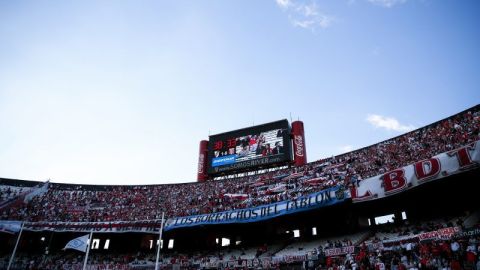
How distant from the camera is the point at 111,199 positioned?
147 feet

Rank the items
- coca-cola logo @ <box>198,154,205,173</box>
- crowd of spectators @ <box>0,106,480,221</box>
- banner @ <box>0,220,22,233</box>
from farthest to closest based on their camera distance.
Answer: coca-cola logo @ <box>198,154,205,173</box> → banner @ <box>0,220,22,233</box> → crowd of spectators @ <box>0,106,480,221</box>

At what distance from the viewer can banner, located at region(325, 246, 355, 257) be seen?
23223 millimetres

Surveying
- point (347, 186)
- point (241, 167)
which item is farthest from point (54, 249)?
point (347, 186)

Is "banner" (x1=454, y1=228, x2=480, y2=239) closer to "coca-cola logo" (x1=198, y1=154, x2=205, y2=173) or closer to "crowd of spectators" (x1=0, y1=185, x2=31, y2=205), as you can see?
"coca-cola logo" (x1=198, y1=154, x2=205, y2=173)

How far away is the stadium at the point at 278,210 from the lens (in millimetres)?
20938

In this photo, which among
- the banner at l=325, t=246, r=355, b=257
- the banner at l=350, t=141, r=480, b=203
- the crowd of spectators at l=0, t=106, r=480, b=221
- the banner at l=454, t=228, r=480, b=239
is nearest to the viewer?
the banner at l=454, t=228, r=480, b=239

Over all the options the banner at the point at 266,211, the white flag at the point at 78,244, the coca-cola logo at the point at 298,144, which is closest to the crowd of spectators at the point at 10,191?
the white flag at the point at 78,244

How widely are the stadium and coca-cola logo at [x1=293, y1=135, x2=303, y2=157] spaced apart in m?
0.16

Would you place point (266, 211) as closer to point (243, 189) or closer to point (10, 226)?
point (243, 189)

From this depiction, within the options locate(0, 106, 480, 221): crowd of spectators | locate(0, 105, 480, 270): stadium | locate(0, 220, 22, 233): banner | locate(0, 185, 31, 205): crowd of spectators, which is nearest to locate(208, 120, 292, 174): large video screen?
locate(0, 105, 480, 270): stadium

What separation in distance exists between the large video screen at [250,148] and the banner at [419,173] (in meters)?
16.9

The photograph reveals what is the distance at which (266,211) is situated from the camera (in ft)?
99.1

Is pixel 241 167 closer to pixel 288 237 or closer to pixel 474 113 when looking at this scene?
pixel 288 237

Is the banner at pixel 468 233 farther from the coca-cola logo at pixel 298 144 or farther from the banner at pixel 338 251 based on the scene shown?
the coca-cola logo at pixel 298 144
